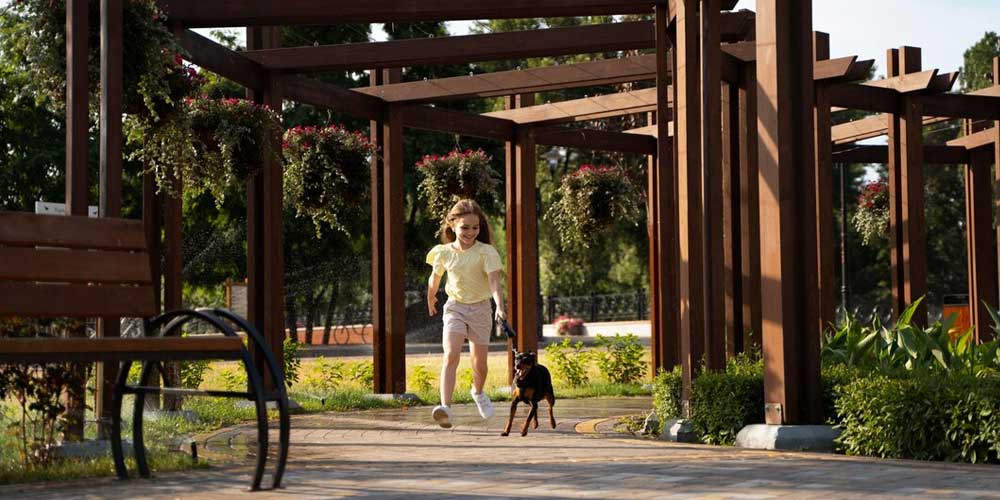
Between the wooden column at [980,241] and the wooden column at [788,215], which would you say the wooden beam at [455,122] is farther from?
the wooden column at [980,241]

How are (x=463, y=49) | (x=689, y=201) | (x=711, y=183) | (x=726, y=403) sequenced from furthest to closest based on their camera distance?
(x=463, y=49) → (x=711, y=183) → (x=689, y=201) → (x=726, y=403)

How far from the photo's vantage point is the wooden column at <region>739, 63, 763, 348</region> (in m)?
10.6

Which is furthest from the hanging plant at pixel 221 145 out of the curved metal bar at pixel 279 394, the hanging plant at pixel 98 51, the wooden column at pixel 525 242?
the wooden column at pixel 525 242

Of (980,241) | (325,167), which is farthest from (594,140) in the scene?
(980,241)

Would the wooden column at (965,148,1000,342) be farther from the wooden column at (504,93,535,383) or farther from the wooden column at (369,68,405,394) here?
the wooden column at (369,68,405,394)

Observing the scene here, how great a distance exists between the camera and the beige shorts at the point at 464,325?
874 cm

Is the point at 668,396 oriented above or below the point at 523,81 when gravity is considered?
below

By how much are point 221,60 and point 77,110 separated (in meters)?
3.08

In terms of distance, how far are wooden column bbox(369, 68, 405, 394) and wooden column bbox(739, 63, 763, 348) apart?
3.22 meters

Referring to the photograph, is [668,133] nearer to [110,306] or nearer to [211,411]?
[211,411]

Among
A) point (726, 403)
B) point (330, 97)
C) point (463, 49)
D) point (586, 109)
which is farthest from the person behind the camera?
point (586, 109)

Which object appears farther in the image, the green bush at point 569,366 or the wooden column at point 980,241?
the wooden column at point 980,241

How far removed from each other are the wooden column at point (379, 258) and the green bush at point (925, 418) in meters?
5.83

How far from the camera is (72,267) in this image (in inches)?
219
